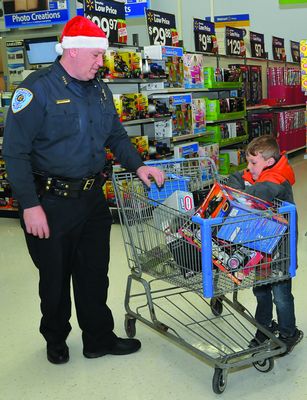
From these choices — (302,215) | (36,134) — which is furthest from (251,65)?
(36,134)

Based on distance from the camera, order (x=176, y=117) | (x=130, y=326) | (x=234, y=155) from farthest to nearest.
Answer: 1. (x=234, y=155)
2. (x=176, y=117)
3. (x=130, y=326)

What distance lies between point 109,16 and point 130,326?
3.67 meters

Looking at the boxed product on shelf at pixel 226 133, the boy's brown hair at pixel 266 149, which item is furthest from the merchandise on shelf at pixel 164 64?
the boy's brown hair at pixel 266 149

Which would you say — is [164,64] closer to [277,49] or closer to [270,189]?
[270,189]

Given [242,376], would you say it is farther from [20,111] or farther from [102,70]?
[102,70]

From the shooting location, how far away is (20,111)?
8.29ft

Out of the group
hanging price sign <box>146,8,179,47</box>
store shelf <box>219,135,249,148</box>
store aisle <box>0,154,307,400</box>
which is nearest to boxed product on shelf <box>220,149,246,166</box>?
store shelf <box>219,135,249,148</box>

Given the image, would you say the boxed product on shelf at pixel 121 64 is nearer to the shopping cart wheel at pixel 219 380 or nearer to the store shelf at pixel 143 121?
the store shelf at pixel 143 121

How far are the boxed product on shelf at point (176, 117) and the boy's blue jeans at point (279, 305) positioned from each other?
371 centimetres

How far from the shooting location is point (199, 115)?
23.8 feet

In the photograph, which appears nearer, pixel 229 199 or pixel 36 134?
pixel 229 199

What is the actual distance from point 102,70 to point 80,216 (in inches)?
117

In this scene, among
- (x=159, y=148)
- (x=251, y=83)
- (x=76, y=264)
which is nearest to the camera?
(x=76, y=264)

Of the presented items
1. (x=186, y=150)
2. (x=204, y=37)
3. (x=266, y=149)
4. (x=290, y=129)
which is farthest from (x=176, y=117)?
(x=290, y=129)
